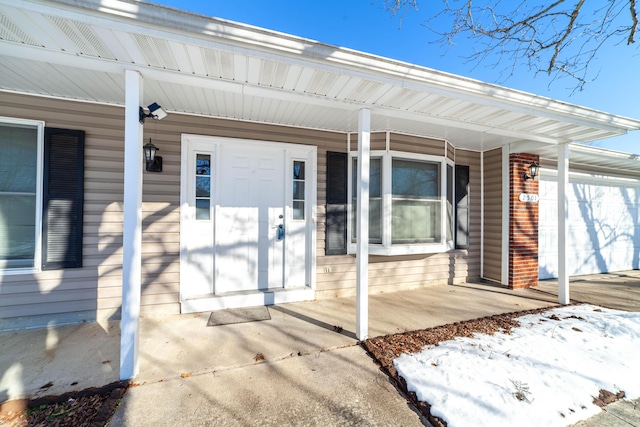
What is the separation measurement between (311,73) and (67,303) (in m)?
3.60

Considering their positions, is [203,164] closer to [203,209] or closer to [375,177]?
[203,209]

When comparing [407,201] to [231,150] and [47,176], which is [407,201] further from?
[47,176]

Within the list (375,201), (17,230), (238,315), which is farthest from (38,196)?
(375,201)

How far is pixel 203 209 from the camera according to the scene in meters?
3.30

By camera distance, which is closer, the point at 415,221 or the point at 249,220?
the point at 249,220

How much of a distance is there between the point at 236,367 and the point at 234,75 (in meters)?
2.54

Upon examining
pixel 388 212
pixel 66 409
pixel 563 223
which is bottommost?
pixel 66 409

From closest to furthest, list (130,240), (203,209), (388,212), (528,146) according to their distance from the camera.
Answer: (130,240) → (203,209) → (388,212) → (528,146)

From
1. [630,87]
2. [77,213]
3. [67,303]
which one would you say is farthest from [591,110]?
[67,303]

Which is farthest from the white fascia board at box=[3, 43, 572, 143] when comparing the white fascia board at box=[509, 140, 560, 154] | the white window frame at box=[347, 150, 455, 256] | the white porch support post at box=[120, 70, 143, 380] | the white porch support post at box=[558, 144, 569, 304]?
the white porch support post at box=[558, 144, 569, 304]

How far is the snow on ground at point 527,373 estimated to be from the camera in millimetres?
1656

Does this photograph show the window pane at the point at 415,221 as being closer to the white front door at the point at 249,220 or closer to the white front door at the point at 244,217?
the white front door at the point at 244,217

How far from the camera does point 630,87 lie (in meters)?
3.44

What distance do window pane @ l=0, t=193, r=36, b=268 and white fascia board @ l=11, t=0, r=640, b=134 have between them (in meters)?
2.14
